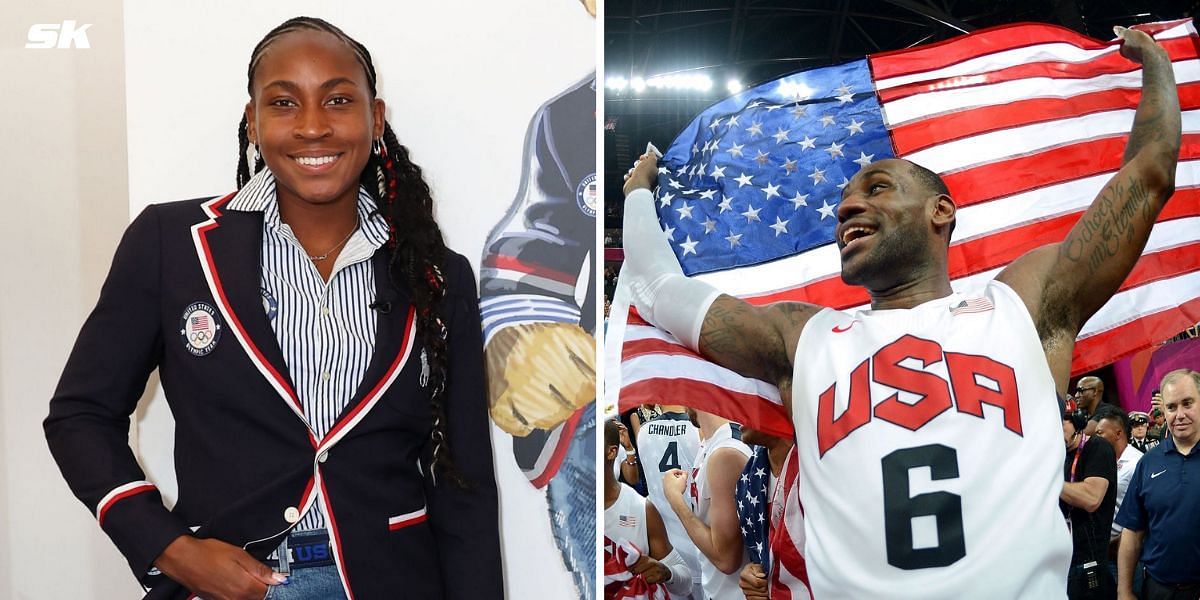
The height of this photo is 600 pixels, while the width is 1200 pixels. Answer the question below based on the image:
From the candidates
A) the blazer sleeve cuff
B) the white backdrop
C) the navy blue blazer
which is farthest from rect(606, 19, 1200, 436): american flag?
the blazer sleeve cuff

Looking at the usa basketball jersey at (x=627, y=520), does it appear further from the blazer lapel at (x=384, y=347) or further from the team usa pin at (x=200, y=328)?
the team usa pin at (x=200, y=328)

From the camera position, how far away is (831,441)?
2.07 meters

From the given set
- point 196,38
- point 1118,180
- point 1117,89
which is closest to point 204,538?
point 196,38

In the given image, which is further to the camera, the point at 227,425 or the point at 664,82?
the point at 664,82

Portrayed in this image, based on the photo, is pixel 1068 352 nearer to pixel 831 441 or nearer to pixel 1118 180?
pixel 1118 180

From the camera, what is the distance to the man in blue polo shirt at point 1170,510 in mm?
2383

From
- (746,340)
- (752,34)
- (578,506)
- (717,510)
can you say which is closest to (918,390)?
(746,340)

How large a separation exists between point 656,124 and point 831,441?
895 mm

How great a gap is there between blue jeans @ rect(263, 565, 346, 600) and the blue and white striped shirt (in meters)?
0.07

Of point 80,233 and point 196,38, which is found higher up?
point 196,38

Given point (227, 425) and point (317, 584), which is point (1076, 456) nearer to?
point (317, 584)

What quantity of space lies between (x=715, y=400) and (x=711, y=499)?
1.05ft

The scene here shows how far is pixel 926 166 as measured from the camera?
2.20 m

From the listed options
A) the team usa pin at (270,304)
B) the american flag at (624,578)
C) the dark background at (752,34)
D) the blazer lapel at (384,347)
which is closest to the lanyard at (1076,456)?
the dark background at (752,34)
